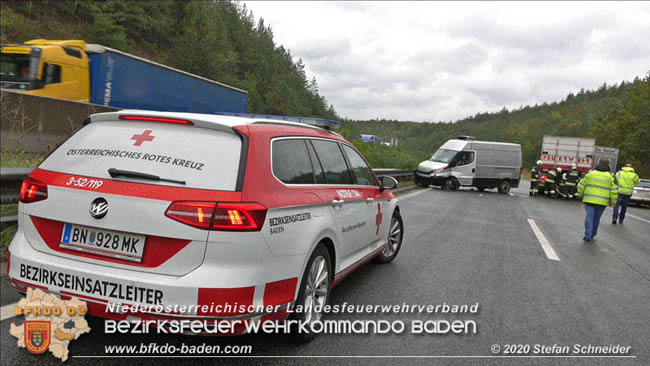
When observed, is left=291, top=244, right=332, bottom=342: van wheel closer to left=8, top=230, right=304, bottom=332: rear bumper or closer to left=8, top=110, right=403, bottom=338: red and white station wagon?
left=8, top=110, right=403, bottom=338: red and white station wagon

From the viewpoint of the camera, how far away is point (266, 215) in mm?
2908

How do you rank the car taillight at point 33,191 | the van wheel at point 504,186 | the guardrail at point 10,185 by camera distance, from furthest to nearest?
1. the van wheel at point 504,186
2. the guardrail at point 10,185
3. the car taillight at point 33,191

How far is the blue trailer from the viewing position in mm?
17203

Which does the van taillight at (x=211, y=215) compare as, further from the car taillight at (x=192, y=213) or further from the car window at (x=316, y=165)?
the car window at (x=316, y=165)

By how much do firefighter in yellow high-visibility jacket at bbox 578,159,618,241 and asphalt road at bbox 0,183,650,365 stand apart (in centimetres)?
50

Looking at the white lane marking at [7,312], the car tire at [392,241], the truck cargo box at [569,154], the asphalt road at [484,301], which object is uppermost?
the truck cargo box at [569,154]

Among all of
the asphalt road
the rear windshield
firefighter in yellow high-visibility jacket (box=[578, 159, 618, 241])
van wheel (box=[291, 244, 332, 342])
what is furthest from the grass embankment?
firefighter in yellow high-visibility jacket (box=[578, 159, 618, 241])

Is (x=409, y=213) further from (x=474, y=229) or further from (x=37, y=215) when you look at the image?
(x=37, y=215)

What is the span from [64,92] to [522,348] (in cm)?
1660

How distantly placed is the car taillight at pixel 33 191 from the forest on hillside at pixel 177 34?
19.3 meters

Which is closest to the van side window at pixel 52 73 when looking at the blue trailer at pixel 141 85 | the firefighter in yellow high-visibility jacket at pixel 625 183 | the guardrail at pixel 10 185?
the blue trailer at pixel 141 85

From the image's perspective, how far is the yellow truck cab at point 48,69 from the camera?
14945 mm

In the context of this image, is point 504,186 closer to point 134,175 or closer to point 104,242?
point 134,175

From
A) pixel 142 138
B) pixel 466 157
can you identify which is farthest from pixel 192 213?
pixel 466 157
